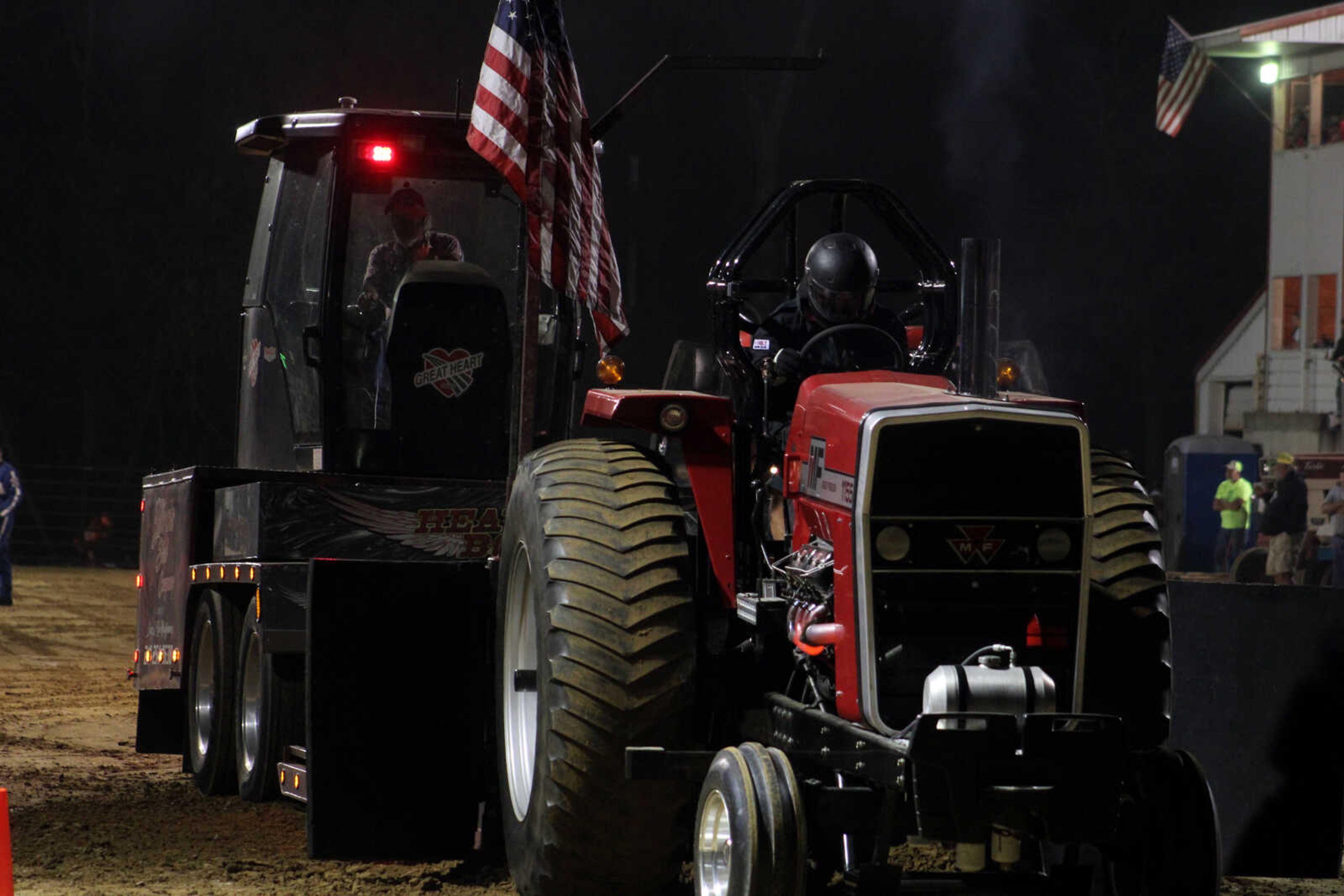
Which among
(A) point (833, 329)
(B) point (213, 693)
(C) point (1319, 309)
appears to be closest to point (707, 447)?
(A) point (833, 329)

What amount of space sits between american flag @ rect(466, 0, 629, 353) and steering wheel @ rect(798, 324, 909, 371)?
1.55 metres

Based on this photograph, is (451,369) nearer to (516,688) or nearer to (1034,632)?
(516,688)

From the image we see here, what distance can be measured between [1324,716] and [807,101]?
37280 mm

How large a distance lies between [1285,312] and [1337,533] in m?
15.6

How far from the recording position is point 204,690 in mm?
9859

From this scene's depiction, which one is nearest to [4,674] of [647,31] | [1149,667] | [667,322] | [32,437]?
[1149,667]

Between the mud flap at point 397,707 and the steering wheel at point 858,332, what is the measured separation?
149 cm

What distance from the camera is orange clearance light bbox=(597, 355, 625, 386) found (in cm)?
711

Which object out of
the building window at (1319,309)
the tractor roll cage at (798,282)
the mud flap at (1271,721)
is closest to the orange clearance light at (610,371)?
the tractor roll cage at (798,282)

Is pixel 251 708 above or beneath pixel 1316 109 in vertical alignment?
beneath

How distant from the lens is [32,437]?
111ft

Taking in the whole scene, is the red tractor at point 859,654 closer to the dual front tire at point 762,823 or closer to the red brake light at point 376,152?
the dual front tire at point 762,823

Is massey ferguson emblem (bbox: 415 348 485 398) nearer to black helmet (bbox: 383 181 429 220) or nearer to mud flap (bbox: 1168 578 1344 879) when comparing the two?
black helmet (bbox: 383 181 429 220)

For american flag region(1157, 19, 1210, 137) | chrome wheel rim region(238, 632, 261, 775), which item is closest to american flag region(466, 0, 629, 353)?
chrome wheel rim region(238, 632, 261, 775)
